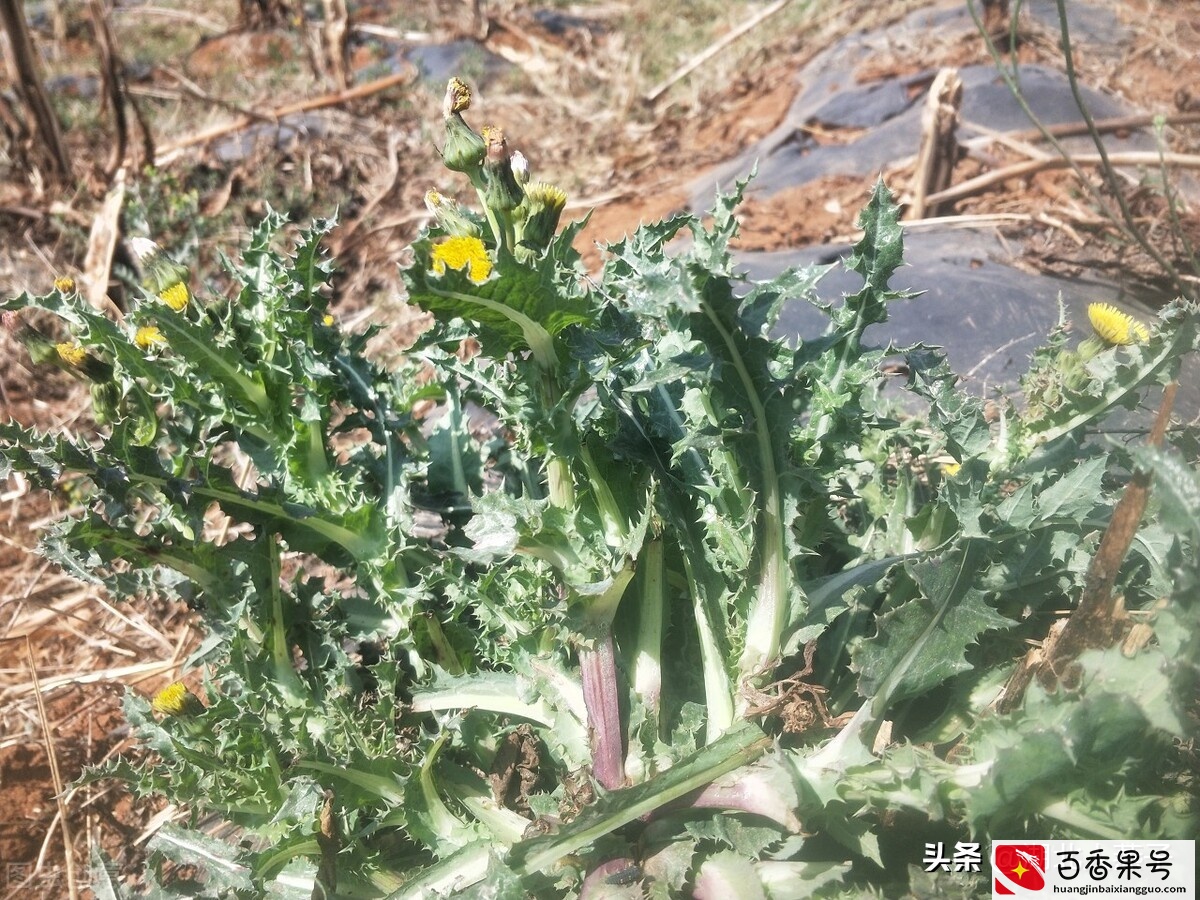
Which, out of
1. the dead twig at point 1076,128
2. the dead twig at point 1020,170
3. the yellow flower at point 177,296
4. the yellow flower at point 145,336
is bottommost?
the dead twig at point 1020,170

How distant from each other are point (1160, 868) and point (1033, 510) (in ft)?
2.05

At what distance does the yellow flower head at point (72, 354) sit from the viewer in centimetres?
184

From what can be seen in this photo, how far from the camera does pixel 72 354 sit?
1.85m

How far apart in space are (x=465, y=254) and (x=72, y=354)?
896 millimetres

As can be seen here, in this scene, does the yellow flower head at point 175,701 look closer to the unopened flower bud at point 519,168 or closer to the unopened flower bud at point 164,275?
the unopened flower bud at point 164,275

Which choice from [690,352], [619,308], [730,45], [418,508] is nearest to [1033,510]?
[690,352]

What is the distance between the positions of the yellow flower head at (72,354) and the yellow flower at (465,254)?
832 millimetres

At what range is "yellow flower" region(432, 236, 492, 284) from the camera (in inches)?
61.7

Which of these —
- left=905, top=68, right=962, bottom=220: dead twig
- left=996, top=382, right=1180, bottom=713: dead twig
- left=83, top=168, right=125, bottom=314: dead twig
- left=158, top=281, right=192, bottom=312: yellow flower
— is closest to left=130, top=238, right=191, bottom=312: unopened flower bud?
left=158, top=281, right=192, bottom=312: yellow flower

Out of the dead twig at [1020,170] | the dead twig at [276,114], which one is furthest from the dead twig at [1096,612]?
the dead twig at [276,114]

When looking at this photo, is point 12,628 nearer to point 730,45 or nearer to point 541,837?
point 541,837

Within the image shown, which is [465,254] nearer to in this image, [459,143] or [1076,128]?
[459,143]

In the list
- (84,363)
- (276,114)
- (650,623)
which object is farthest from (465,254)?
(276,114)

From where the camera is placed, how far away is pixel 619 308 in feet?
5.71
